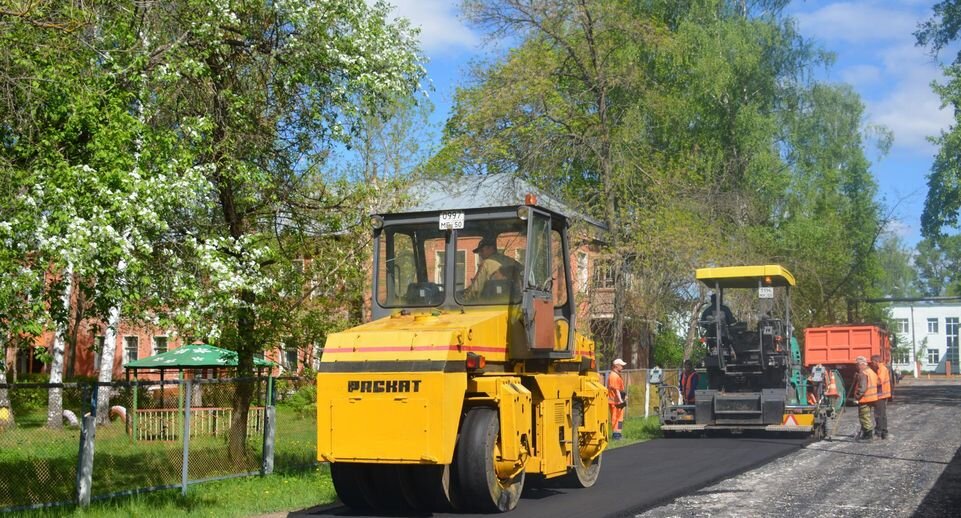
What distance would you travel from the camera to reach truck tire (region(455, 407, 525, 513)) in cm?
1068

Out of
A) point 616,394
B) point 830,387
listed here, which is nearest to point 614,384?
point 616,394

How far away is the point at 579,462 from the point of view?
13086mm

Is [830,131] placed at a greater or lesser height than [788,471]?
greater

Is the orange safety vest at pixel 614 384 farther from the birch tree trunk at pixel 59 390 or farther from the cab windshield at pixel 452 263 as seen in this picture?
the birch tree trunk at pixel 59 390

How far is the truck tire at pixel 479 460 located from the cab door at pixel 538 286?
45.0 inches

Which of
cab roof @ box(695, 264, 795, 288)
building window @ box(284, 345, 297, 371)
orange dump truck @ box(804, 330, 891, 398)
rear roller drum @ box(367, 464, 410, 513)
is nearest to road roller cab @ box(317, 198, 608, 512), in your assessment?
rear roller drum @ box(367, 464, 410, 513)

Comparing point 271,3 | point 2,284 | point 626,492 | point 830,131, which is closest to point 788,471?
point 626,492

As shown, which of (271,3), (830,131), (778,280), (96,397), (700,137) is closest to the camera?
(96,397)

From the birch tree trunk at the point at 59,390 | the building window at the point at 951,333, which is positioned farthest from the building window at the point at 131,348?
the building window at the point at 951,333

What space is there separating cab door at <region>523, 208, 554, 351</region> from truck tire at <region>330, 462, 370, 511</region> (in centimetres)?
216

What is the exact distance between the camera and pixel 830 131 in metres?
47.8

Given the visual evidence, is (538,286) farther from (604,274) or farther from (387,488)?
(604,274)

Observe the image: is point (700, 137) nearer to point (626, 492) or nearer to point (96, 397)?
point (626, 492)

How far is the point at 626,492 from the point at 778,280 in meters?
10.1
